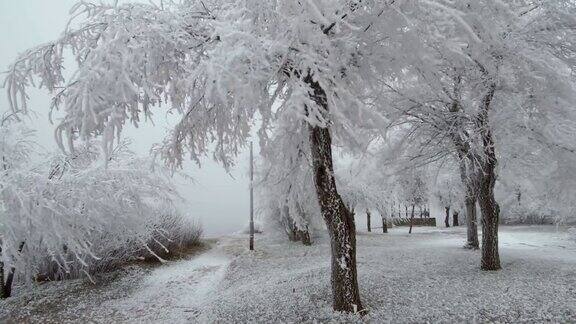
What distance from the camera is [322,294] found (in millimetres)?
7652

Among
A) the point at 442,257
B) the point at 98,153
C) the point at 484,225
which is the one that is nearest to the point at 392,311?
the point at 484,225

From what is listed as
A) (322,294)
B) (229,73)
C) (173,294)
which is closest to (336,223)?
(322,294)

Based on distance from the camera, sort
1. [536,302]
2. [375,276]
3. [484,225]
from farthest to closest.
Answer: [484,225] < [375,276] < [536,302]

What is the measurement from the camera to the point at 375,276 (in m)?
8.98

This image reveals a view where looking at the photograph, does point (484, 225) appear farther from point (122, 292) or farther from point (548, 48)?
point (122, 292)

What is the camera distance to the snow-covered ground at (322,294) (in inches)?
262

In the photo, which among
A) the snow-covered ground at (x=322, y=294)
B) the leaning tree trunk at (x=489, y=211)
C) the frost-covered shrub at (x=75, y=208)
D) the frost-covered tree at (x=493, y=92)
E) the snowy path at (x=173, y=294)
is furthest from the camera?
the leaning tree trunk at (x=489, y=211)

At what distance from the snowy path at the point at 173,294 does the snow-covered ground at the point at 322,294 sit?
25mm

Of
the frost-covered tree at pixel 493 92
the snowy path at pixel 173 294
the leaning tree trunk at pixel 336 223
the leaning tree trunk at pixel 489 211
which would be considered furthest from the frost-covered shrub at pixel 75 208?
the leaning tree trunk at pixel 489 211

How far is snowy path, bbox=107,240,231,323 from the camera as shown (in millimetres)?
8500

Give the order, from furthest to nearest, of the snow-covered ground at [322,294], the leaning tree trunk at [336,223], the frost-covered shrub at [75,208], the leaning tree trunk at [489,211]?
the leaning tree trunk at [489,211], the frost-covered shrub at [75,208], the snow-covered ground at [322,294], the leaning tree trunk at [336,223]

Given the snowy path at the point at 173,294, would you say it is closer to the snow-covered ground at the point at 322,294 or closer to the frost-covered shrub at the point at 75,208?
the snow-covered ground at the point at 322,294

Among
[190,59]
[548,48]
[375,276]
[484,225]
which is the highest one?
[548,48]

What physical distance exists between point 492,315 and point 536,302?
1.09 m
